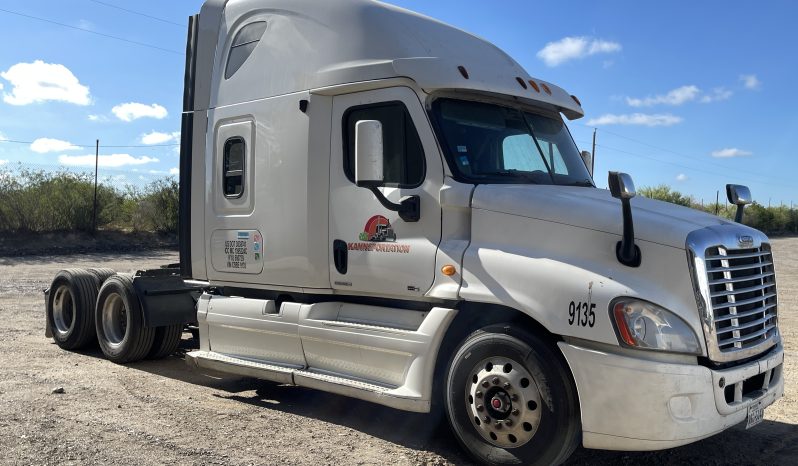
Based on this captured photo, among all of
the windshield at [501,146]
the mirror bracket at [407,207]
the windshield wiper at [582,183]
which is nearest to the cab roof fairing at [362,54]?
the windshield at [501,146]

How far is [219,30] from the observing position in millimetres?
6926

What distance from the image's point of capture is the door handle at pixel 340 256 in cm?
565

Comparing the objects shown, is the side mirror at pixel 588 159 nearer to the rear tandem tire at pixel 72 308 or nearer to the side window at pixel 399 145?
the side window at pixel 399 145

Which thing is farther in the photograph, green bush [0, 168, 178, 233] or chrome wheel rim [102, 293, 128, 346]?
green bush [0, 168, 178, 233]

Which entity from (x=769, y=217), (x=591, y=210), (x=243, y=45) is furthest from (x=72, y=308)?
(x=769, y=217)

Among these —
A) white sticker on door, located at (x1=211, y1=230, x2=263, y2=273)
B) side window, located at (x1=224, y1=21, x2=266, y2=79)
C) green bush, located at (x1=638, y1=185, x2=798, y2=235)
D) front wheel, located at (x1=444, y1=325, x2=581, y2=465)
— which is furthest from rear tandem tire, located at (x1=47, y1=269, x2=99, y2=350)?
green bush, located at (x1=638, y1=185, x2=798, y2=235)

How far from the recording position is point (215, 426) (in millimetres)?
5570

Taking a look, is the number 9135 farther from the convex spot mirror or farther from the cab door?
the convex spot mirror

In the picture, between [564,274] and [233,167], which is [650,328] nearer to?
[564,274]

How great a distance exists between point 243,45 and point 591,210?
12.8 ft

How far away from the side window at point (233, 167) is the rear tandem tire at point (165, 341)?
2332 millimetres

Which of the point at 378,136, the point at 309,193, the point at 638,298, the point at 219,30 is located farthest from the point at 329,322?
the point at 219,30

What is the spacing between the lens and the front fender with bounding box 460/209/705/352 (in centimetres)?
418

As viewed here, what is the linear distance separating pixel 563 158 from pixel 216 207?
3.32 metres
